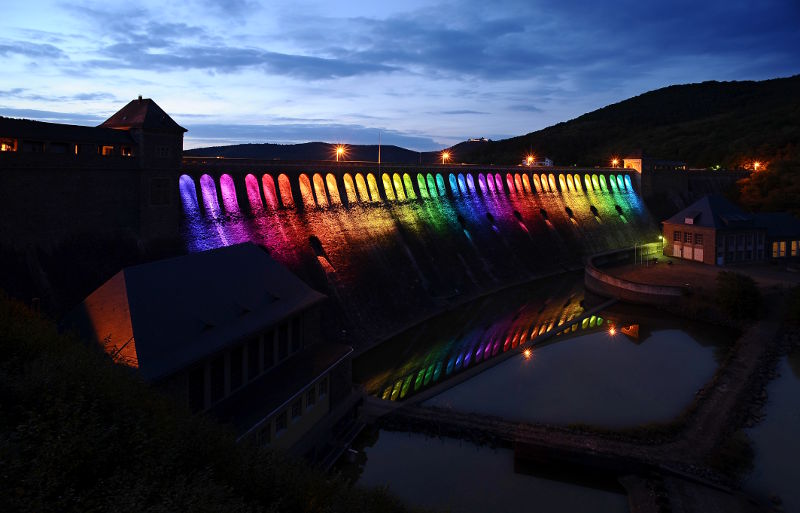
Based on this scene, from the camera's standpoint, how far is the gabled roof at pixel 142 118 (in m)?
28.5

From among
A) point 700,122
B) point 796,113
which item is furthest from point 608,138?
point 796,113

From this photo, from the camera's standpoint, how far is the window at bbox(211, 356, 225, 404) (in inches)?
697

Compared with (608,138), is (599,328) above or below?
below

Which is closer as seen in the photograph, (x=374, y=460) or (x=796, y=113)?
(x=374, y=460)

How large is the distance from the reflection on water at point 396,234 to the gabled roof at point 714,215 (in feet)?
38.3

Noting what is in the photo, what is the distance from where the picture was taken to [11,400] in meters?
10.4

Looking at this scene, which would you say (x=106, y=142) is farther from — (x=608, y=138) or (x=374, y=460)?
(x=608, y=138)

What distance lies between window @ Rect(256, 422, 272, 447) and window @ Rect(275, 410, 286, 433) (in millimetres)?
491

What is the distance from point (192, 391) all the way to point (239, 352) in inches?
92.9

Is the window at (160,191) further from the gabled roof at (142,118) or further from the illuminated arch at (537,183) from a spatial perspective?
the illuminated arch at (537,183)

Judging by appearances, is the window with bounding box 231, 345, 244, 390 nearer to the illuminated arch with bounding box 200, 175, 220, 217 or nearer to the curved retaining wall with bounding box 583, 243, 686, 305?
the illuminated arch with bounding box 200, 175, 220, 217

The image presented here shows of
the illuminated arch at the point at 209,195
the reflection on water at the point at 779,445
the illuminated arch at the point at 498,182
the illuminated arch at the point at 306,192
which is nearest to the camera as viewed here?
the reflection on water at the point at 779,445

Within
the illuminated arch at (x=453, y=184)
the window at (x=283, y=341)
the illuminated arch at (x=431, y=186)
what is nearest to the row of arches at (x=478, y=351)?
the window at (x=283, y=341)

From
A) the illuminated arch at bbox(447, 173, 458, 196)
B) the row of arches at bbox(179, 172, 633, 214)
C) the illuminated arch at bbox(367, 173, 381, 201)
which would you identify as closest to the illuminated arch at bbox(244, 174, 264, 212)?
the row of arches at bbox(179, 172, 633, 214)
